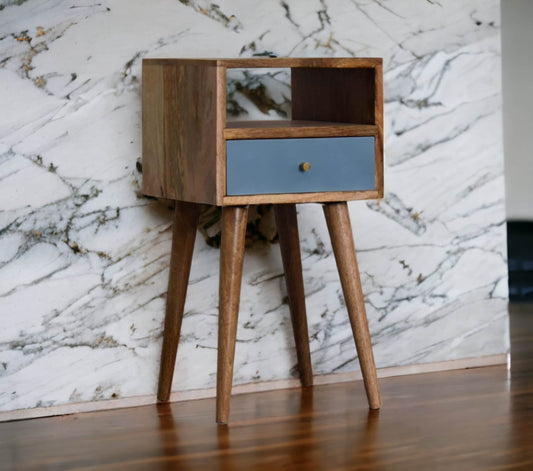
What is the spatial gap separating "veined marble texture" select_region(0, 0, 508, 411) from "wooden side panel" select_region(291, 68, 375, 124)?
0.10 metres

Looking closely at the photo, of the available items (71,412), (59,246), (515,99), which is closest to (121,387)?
(71,412)

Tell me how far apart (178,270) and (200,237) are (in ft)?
0.46

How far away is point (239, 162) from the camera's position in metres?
1.85

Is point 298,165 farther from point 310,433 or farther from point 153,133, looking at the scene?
point 310,433

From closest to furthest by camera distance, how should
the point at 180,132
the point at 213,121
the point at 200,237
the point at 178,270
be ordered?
the point at 213,121, the point at 180,132, the point at 178,270, the point at 200,237

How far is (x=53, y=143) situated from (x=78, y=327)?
39cm

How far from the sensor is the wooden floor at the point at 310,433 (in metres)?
1.70

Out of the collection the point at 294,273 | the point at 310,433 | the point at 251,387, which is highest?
the point at 294,273

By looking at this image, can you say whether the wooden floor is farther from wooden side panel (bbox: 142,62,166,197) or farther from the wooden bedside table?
wooden side panel (bbox: 142,62,166,197)

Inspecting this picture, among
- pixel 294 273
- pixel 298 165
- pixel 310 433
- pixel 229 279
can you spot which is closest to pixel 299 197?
pixel 298 165

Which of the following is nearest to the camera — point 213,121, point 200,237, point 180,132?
point 213,121

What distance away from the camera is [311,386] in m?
2.27

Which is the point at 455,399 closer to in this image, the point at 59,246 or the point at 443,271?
the point at 443,271

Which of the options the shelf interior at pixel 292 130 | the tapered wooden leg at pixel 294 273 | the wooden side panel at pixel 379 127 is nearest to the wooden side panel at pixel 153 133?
the shelf interior at pixel 292 130
